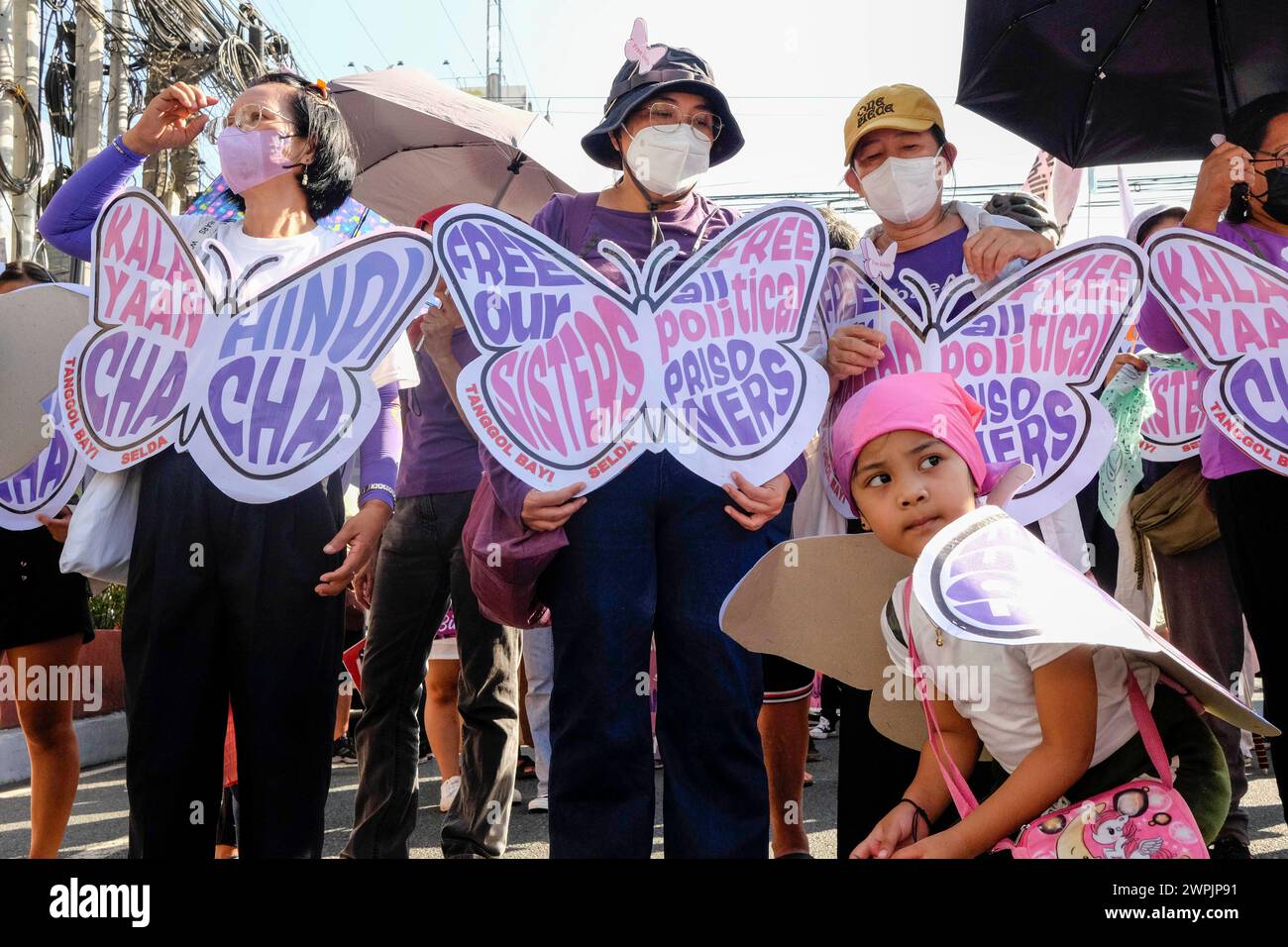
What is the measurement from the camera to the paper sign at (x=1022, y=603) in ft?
6.26

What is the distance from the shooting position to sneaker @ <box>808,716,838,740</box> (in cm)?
664

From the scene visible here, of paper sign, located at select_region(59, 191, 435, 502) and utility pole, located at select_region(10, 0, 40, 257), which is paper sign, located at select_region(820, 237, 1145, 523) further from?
utility pole, located at select_region(10, 0, 40, 257)

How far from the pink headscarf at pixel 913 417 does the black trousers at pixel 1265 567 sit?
0.90 metres

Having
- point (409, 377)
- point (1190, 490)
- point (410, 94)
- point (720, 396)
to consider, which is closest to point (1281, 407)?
point (1190, 490)

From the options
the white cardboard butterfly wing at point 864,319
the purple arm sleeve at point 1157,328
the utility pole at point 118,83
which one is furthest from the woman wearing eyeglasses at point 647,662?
the utility pole at point 118,83

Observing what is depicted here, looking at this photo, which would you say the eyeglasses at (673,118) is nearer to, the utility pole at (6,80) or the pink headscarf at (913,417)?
the pink headscarf at (913,417)

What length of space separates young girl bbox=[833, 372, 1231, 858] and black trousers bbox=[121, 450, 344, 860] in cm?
112

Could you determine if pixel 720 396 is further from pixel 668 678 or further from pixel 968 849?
pixel 968 849

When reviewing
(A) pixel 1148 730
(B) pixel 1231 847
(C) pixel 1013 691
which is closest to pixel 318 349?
(C) pixel 1013 691

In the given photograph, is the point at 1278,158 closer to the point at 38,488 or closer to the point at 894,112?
the point at 894,112

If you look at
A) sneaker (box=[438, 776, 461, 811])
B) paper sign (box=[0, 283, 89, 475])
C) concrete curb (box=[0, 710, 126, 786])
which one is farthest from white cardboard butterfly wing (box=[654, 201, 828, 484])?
concrete curb (box=[0, 710, 126, 786])

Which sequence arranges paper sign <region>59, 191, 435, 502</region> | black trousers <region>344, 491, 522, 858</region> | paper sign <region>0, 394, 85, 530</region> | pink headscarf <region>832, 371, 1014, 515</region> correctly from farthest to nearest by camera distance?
black trousers <region>344, 491, 522, 858</region> < paper sign <region>0, 394, 85, 530</region> < paper sign <region>59, 191, 435, 502</region> < pink headscarf <region>832, 371, 1014, 515</region>

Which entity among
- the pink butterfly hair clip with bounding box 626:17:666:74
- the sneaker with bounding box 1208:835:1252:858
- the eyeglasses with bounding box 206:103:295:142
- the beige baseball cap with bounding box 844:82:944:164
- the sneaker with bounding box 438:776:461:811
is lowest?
the sneaker with bounding box 438:776:461:811
